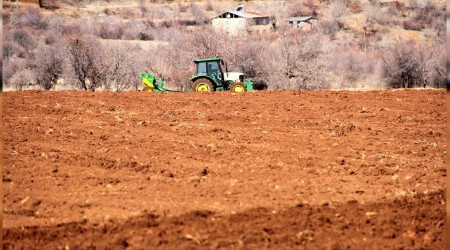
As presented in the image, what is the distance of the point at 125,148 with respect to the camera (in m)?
9.23

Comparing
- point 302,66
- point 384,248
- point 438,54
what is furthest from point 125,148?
point 438,54

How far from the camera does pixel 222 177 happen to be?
7.52m

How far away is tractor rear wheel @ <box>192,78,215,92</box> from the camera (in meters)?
19.2

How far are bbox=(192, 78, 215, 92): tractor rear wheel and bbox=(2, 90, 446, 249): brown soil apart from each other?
536cm

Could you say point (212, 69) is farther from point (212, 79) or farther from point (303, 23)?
point (303, 23)

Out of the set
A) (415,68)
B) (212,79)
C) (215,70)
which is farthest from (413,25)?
(212,79)

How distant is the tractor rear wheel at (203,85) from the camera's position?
1920cm

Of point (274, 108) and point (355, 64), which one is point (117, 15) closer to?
point (355, 64)

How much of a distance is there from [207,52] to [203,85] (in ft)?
43.1

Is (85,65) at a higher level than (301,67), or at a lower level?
higher

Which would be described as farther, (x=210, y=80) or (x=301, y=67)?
(x=301, y=67)

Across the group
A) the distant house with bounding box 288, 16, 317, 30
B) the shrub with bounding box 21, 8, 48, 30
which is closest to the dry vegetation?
the shrub with bounding box 21, 8, 48, 30

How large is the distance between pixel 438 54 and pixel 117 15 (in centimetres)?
4109

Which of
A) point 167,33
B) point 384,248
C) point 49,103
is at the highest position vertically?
point 167,33
